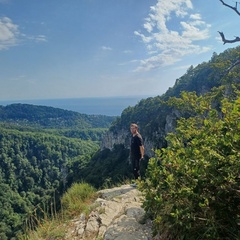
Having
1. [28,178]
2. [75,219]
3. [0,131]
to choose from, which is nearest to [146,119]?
[28,178]

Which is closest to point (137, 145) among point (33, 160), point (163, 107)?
point (163, 107)

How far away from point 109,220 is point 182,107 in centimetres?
431

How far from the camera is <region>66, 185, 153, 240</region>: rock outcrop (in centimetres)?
380

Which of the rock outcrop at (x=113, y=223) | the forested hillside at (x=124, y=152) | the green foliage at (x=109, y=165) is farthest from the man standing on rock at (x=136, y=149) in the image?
the green foliage at (x=109, y=165)

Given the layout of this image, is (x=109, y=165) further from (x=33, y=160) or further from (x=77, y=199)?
(x=33, y=160)

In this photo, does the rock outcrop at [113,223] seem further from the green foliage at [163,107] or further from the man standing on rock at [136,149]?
the green foliage at [163,107]

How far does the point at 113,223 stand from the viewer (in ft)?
14.1

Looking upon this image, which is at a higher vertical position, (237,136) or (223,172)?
(237,136)

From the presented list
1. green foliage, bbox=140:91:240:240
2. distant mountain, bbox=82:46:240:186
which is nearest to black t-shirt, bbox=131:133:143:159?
green foliage, bbox=140:91:240:240

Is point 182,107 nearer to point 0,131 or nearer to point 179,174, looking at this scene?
point 179,174

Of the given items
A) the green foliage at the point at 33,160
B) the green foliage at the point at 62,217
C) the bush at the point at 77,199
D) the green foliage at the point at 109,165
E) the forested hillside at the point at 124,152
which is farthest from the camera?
the green foliage at the point at 33,160

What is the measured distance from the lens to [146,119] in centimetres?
6431

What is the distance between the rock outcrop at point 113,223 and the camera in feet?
12.5

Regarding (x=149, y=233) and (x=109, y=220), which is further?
(x=109, y=220)
